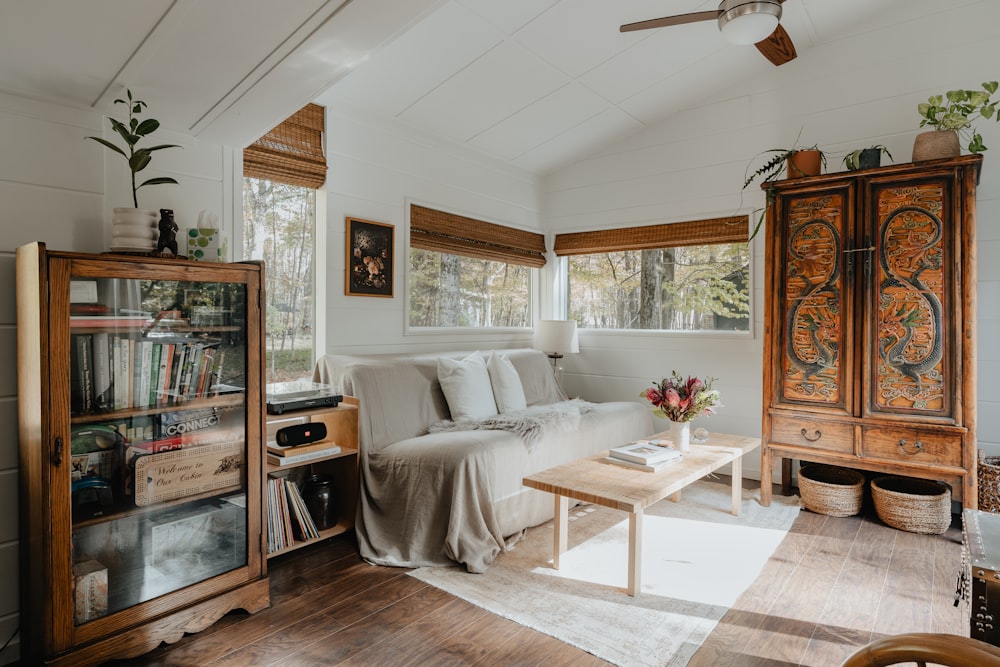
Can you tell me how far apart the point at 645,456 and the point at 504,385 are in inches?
48.6

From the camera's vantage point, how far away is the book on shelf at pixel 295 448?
2729mm

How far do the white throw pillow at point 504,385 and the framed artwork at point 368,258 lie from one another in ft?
2.70

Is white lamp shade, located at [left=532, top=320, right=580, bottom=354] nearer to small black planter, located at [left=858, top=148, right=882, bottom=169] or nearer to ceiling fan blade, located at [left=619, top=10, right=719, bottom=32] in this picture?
small black planter, located at [left=858, top=148, right=882, bottom=169]

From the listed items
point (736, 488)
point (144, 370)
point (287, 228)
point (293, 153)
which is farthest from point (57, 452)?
point (736, 488)

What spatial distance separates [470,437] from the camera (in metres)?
3.09

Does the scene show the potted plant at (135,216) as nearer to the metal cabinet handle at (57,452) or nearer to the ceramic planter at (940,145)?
the metal cabinet handle at (57,452)

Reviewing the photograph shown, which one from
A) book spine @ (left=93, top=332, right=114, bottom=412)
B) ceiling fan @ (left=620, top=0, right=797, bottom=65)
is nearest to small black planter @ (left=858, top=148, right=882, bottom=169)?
ceiling fan @ (left=620, top=0, right=797, bottom=65)

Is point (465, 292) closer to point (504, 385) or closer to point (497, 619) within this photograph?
point (504, 385)

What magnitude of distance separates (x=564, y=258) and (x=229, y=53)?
3660 millimetres

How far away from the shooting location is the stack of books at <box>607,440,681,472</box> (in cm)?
288

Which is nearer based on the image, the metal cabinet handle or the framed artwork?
the metal cabinet handle

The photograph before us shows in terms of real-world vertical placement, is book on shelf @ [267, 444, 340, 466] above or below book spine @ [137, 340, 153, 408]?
below

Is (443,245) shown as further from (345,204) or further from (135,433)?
(135,433)

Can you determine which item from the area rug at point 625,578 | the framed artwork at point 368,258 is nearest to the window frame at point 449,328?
the framed artwork at point 368,258
